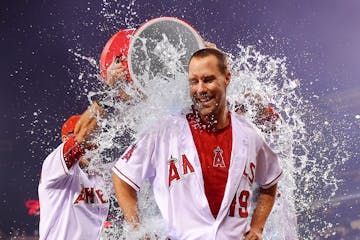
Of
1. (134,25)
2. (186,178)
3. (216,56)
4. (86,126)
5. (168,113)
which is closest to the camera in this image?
(186,178)

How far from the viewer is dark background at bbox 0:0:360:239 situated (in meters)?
9.38

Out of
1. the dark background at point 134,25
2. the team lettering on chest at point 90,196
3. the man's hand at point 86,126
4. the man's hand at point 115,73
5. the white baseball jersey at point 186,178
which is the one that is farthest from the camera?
the dark background at point 134,25

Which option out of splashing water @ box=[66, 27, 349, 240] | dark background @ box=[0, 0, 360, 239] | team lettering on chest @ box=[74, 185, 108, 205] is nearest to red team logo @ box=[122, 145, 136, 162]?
splashing water @ box=[66, 27, 349, 240]

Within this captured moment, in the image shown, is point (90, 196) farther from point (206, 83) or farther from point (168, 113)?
point (206, 83)

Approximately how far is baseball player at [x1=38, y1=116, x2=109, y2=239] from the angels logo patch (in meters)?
1.39

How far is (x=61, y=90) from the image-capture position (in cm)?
1155

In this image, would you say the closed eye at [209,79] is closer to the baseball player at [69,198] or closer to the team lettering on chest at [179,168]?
the team lettering on chest at [179,168]

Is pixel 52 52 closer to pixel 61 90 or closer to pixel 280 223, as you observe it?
pixel 61 90

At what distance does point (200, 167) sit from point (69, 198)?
171 centimetres

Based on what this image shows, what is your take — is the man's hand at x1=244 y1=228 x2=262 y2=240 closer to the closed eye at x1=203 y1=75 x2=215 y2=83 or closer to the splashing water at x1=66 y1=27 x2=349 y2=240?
the splashing water at x1=66 y1=27 x2=349 y2=240

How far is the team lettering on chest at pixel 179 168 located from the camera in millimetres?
2668

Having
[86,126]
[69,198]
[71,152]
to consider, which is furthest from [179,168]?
[69,198]

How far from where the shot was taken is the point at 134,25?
30.9 feet

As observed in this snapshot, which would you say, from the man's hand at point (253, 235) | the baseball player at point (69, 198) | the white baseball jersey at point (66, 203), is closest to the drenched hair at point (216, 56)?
the man's hand at point (253, 235)
